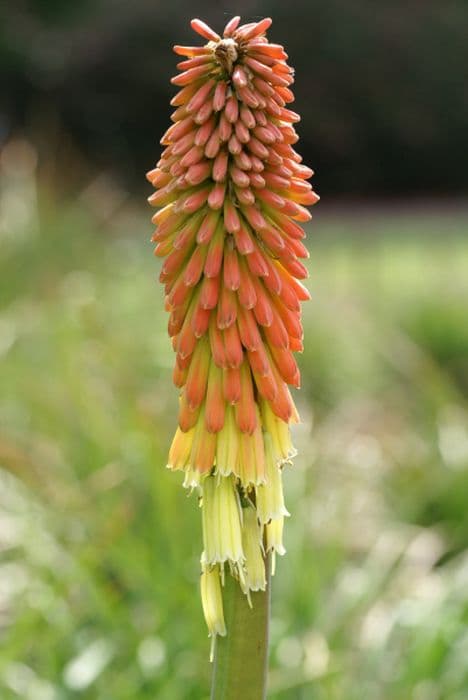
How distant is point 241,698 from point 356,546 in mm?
2766

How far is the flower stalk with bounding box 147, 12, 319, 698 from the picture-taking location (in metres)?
1.57

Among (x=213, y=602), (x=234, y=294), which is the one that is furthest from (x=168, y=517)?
(x=234, y=294)

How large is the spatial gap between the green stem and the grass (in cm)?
135

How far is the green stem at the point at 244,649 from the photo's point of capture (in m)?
1.64

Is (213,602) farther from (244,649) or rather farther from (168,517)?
(168,517)

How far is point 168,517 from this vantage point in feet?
12.2

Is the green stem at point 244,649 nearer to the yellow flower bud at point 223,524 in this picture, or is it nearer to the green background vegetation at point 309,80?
the yellow flower bud at point 223,524

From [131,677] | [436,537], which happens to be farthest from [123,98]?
[131,677]

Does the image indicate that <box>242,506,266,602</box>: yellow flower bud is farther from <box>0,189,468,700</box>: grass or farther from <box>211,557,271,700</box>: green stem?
<box>0,189,468,700</box>: grass

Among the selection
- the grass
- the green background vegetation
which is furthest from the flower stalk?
the green background vegetation

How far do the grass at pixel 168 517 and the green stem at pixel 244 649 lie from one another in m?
1.35

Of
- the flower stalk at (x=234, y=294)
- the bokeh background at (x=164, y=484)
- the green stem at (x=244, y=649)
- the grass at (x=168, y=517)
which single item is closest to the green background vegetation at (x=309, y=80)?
the bokeh background at (x=164, y=484)

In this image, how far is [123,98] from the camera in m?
24.8

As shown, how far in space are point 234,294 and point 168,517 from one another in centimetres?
221
